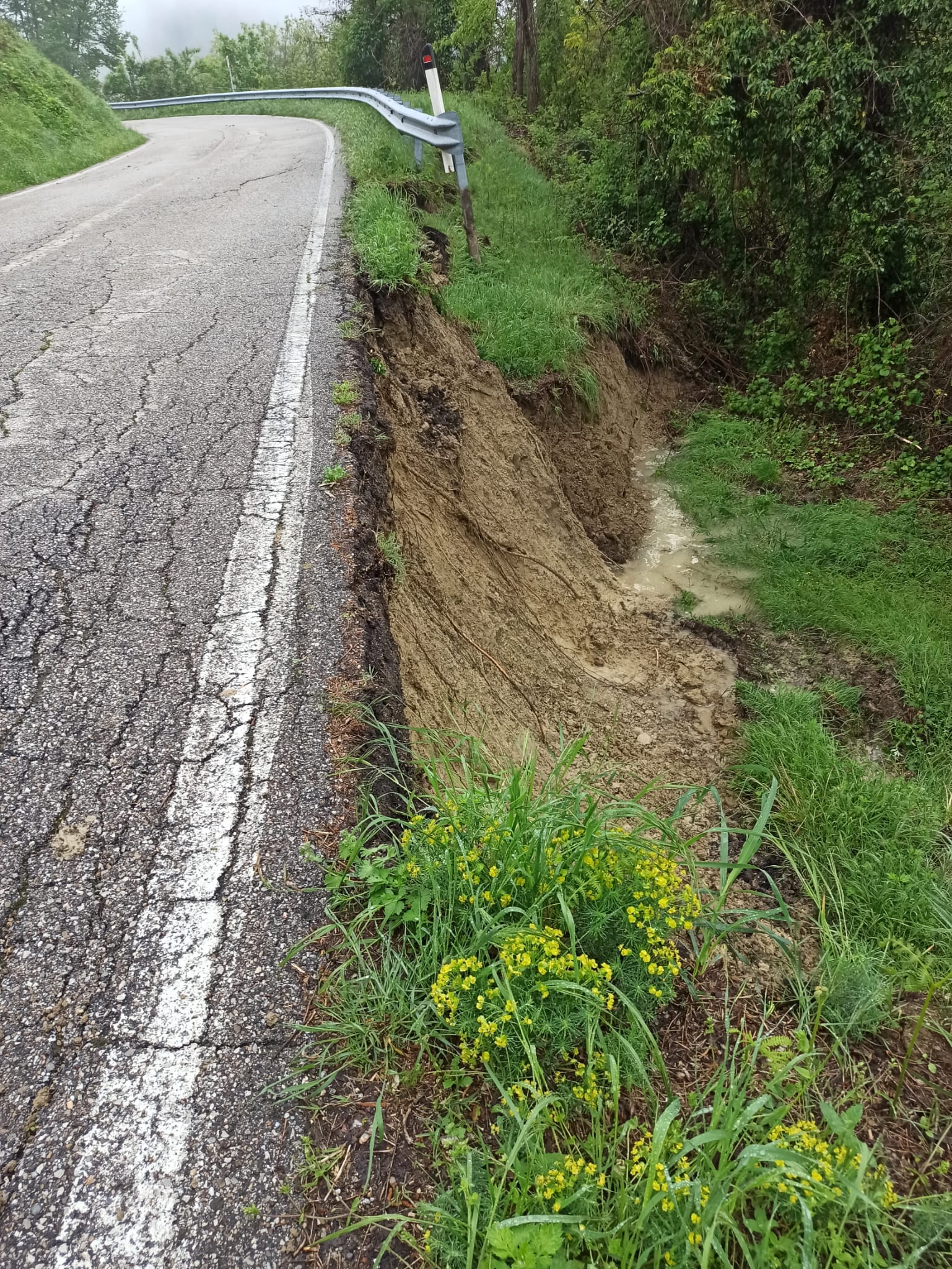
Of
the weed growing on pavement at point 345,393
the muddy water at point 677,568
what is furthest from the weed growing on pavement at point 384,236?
the muddy water at point 677,568

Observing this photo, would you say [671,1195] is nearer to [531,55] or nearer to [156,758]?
[156,758]

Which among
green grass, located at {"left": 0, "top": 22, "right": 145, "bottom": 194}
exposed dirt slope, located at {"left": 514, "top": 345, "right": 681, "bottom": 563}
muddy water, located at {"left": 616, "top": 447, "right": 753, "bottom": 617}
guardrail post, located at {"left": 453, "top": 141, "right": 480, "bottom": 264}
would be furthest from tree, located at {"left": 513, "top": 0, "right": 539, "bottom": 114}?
muddy water, located at {"left": 616, "top": 447, "right": 753, "bottom": 617}

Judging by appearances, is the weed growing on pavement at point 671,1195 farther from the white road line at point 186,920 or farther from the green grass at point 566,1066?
the white road line at point 186,920

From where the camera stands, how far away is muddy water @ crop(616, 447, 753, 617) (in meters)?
6.25

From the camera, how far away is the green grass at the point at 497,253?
6.51 meters

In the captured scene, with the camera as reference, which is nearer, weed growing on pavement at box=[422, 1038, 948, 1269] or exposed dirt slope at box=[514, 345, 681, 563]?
weed growing on pavement at box=[422, 1038, 948, 1269]

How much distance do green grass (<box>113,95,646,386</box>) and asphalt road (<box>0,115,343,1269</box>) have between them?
178 cm

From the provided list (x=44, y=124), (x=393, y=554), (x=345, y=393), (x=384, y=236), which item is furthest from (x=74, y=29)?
(x=393, y=554)

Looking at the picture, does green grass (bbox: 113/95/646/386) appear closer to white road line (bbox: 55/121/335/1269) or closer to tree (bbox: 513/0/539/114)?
white road line (bbox: 55/121/335/1269)

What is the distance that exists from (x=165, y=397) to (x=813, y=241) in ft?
22.4

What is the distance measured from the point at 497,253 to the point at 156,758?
762cm

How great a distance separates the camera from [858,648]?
5316mm

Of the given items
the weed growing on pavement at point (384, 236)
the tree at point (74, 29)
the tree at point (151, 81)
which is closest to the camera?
the weed growing on pavement at point (384, 236)

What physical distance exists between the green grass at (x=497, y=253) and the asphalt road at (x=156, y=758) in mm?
1782
